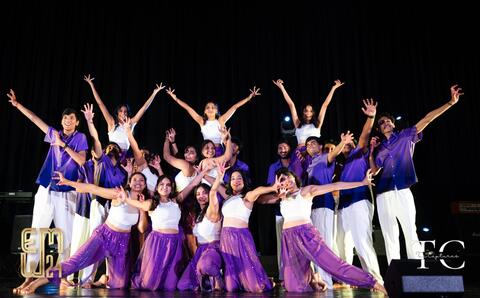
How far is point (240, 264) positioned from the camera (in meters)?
3.62

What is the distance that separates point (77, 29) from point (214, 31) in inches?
77.5

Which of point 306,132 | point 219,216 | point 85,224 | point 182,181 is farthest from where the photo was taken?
point 306,132

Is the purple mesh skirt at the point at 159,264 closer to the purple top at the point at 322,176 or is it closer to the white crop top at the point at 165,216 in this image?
the white crop top at the point at 165,216

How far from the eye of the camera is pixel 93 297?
2.77m

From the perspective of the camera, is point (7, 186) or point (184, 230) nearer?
point (184, 230)

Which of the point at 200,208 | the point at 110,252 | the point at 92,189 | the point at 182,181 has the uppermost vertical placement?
the point at 182,181

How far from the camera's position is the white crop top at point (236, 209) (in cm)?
374

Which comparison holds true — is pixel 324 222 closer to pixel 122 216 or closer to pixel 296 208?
pixel 296 208

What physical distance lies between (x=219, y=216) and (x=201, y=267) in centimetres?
48

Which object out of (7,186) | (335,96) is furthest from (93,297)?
(335,96)

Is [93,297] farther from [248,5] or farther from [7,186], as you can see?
[248,5]

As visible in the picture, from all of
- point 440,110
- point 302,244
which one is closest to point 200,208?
point 302,244

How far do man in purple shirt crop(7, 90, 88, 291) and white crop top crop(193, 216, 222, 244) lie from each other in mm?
1078

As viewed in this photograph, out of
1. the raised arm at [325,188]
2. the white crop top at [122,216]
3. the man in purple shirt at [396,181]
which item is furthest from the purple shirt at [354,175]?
the white crop top at [122,216]
